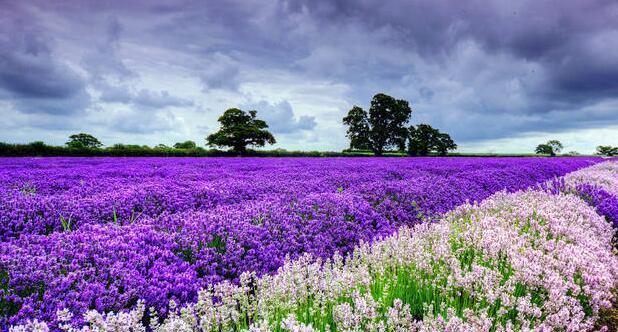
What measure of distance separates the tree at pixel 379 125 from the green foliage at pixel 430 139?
2.33m

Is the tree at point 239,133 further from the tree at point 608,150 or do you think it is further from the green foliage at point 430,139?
the tree at point 608,150

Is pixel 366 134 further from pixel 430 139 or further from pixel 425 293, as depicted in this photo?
pixel 425 293

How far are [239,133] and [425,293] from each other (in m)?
42.4

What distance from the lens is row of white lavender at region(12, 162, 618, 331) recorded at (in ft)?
7.38

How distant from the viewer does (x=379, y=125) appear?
50469 mm

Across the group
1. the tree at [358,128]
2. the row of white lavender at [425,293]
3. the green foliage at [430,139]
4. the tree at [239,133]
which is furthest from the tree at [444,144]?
the row of white lavender at [425,293]

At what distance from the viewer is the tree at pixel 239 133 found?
146ft

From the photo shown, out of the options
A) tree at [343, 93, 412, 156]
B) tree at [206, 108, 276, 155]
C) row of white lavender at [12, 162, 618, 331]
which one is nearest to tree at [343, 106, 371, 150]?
tree at [343, 93, 412, 156]

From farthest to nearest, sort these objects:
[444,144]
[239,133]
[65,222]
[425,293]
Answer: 1. [444,144]
2. [239,133]
3. [65,222]
4. [425,293]

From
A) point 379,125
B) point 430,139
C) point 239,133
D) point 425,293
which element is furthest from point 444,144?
point 425,293

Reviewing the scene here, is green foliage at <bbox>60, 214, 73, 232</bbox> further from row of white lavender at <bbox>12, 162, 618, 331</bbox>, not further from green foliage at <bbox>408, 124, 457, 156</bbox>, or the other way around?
green foliage at <bbox>408, 124, 457, 156</bbox>

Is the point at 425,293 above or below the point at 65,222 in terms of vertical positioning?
below

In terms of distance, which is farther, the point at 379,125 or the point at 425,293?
the point at 379,125

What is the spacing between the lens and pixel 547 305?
9.04 ft
